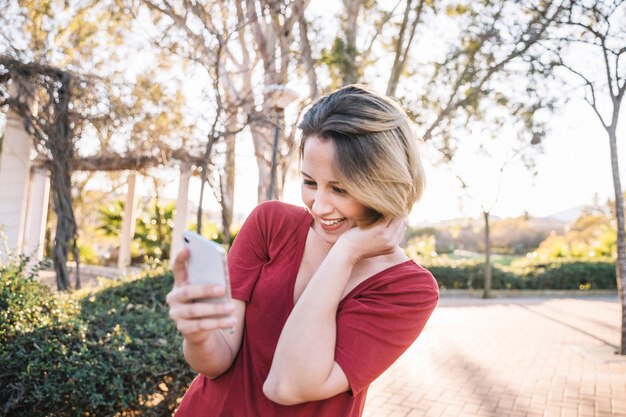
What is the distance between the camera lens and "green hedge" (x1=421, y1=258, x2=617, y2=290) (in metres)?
17.9

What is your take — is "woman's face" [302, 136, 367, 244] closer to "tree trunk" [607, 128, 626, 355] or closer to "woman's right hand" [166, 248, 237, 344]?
"woman's right hand" [166, 248, 237, 344]

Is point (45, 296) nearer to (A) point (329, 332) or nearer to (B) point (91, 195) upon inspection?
(A) point (329, 332)

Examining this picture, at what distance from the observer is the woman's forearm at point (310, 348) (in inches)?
47.1

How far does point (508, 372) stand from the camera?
21.3 ft

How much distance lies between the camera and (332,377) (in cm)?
122

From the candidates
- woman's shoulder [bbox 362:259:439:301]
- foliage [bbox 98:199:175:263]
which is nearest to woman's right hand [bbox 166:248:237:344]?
woman's shoulder [bbox 362:259:439:301]

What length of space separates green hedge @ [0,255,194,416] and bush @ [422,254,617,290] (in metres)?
14.9

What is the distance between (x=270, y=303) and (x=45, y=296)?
3322 mm

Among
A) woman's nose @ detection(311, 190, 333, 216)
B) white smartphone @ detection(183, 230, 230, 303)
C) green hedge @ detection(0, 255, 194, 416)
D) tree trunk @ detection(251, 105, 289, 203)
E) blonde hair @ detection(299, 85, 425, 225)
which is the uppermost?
tree trunk @ detection(251, 105, 289, 203)

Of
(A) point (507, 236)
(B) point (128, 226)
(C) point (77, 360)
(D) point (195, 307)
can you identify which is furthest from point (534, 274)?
(A) point (507, 236)

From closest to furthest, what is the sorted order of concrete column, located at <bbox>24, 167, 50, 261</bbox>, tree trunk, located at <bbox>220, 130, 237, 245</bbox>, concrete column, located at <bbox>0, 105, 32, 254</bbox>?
concrete column, located at <bbox>0, 105, 32, 254</bbox>, tree trunk, located at <bbox>220, 130, 237, 245</bbox>, concrete column, located at <bbox>24, 167, 50, 261</bbox>

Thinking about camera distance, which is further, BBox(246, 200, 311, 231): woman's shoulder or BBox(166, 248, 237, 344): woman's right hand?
BBox(246, 200, 311, 231): woman's shoulder

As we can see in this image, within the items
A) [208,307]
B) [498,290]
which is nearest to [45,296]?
[208,307]

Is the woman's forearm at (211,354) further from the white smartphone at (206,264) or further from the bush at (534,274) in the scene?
the bush at (534,274)
